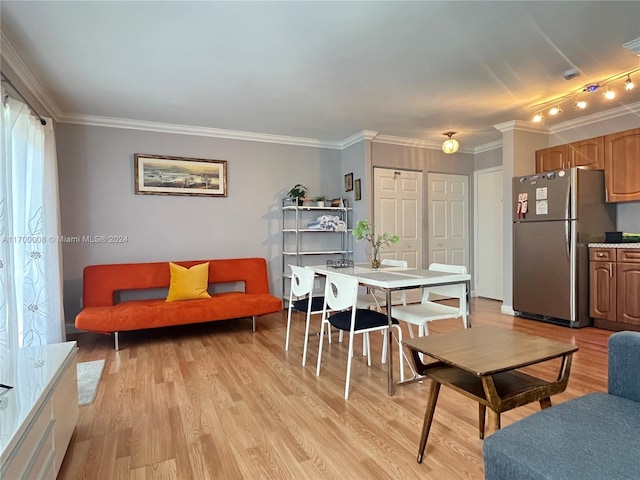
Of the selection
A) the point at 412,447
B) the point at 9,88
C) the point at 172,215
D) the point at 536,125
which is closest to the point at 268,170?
the point at 172,215

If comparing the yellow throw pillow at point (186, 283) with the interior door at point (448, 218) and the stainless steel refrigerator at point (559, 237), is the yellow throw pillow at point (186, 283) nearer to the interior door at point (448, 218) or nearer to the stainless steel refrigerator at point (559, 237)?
the interior door at point (448, 218)

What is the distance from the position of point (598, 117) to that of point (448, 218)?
2.22 metres

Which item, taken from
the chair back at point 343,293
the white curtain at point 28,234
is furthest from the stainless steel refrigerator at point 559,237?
the white curtain at point 28,234

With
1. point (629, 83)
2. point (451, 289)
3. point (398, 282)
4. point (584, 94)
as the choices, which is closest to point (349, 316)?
point (398, 282)

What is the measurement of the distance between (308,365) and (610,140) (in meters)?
4.02

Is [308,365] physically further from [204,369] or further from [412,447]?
[412,447]

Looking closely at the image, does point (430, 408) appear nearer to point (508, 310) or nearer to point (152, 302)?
point (152, 302)

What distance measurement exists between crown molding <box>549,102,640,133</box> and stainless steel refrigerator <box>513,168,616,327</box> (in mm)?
714

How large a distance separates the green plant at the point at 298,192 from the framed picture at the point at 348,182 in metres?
0.62

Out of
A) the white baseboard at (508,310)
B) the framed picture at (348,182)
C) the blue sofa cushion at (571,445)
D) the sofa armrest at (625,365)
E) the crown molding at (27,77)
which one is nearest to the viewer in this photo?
the blue sofa cushion at (571,445)

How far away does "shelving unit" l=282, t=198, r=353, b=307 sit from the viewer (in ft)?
16.4

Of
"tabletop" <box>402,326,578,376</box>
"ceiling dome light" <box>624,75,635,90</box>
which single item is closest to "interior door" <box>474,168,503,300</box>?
"ceiling dome light" <box>624,75,635,90</box>

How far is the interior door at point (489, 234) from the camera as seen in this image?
5500mm

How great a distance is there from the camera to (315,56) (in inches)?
106
